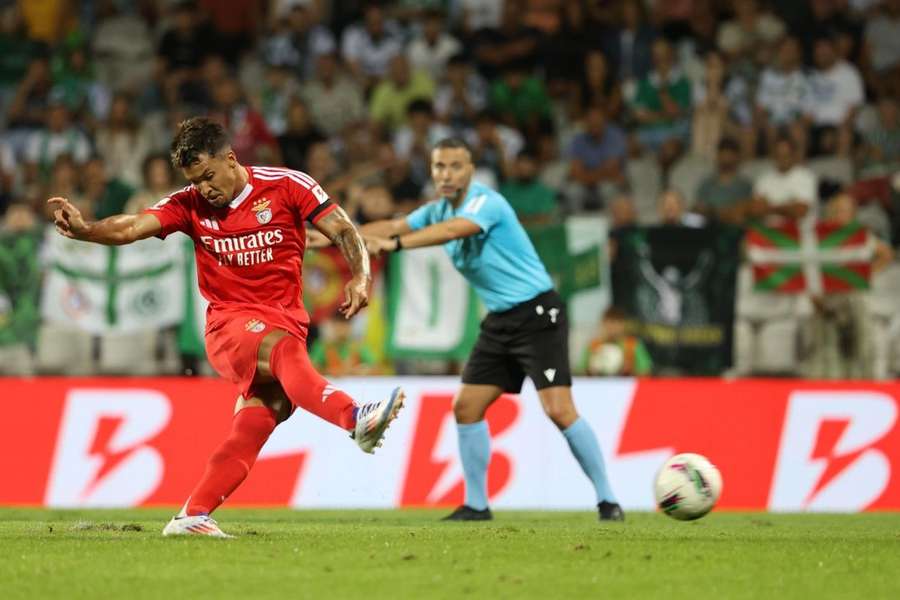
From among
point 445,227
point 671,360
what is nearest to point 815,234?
point 671,360

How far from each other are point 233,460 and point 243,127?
10599 mm

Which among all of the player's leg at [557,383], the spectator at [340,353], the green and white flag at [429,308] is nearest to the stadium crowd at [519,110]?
the green and white flag at [429,308]

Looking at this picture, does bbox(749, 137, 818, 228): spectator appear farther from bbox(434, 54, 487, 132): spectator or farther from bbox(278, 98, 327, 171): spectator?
bbox(278, 98, 327, 171): spectator

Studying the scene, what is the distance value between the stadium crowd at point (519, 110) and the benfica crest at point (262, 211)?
7329mm

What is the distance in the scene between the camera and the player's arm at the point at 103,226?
26.5ft

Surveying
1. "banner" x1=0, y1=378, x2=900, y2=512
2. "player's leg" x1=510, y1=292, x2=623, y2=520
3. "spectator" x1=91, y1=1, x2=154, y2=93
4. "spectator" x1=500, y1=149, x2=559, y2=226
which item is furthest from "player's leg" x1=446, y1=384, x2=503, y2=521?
"spectator" x1=91, y1=1, x2=154, y2=93

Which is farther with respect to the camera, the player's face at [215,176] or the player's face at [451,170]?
the player's face at [451,170]

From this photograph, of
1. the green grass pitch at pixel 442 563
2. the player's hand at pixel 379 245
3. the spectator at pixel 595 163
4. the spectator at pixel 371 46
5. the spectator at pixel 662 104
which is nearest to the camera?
the green grass pitch at pixel 442 563

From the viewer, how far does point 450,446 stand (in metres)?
13.6

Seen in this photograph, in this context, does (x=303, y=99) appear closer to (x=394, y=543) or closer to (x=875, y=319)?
(x=875, y=319)

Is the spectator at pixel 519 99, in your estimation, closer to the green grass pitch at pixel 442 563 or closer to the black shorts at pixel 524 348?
the black shorts at pixel 524 348

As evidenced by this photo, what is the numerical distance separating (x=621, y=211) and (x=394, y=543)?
897cm

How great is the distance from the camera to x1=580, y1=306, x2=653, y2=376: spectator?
49.0 ft

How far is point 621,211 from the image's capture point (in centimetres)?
1641
